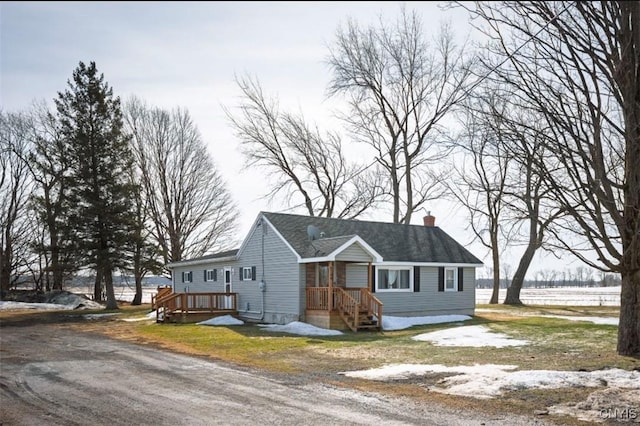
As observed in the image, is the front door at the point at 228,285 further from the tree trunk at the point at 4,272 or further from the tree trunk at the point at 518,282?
the tree trunk at the point at 4,272

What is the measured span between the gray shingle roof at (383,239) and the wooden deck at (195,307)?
474 cm

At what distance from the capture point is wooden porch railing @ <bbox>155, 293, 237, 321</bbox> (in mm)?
25297

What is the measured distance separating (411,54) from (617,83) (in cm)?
2823

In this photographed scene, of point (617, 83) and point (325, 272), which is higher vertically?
point (617, 83)

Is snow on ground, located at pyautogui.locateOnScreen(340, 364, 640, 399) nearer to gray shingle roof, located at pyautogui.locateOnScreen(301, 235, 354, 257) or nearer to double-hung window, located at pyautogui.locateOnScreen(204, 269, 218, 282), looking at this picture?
gray shingle roof, located at pyautogui.locateOnScreen(301, 235, 354, 257)

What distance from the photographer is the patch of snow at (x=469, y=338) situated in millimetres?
15984

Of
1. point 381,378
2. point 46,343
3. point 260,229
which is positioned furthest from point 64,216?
point 381,378

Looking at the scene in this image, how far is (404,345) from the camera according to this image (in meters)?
16.2

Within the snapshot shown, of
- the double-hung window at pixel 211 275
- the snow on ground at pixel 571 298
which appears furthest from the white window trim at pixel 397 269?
the snow on ground at pixel 571 298

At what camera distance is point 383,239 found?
26.7m

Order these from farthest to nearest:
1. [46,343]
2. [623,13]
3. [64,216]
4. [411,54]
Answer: [411,54] → [64,216] → [46,343] → [623,13]

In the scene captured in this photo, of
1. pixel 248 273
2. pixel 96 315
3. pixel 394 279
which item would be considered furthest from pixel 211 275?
pixel 394 279

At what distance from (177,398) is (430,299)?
61.7 feet

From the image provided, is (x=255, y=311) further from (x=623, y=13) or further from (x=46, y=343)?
(x=623, y=13)
